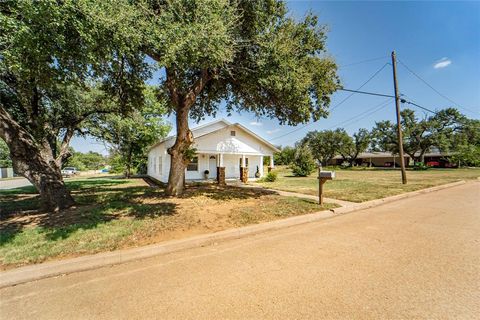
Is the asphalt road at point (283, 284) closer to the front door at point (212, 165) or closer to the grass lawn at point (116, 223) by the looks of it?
the grass lawn at point (116, 223)

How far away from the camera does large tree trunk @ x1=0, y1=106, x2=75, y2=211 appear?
20.3 feet

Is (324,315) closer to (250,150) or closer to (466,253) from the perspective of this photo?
(466,253)

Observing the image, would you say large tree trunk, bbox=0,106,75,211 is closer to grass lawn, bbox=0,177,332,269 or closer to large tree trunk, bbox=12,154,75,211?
large tree trunk, bbox=12,154,75,211

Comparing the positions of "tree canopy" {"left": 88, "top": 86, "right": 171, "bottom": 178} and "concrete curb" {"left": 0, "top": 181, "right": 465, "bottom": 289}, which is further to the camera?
"tree canopy" {"left": 88, "top": 86, "right": 171, "bottom": 178}

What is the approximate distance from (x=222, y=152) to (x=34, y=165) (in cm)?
1290

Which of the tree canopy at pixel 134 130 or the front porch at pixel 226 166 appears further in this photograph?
the front porch at pixel 226 166

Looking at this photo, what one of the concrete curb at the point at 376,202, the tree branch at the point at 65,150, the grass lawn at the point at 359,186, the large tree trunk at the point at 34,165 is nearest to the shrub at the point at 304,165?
the grass lawn at the point at 359,186

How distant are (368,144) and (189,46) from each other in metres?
57.4

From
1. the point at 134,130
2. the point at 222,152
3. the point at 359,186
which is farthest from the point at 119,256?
the point at 134,130

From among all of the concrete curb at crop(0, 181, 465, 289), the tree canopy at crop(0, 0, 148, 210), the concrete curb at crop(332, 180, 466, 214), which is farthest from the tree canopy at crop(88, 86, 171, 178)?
the concrete curb at crop(332, 180, 466, 214)

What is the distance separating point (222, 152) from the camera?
61.1 ft

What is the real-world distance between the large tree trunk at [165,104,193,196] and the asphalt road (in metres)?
4.82

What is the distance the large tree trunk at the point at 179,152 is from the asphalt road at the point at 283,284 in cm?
482

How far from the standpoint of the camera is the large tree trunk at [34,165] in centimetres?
619
